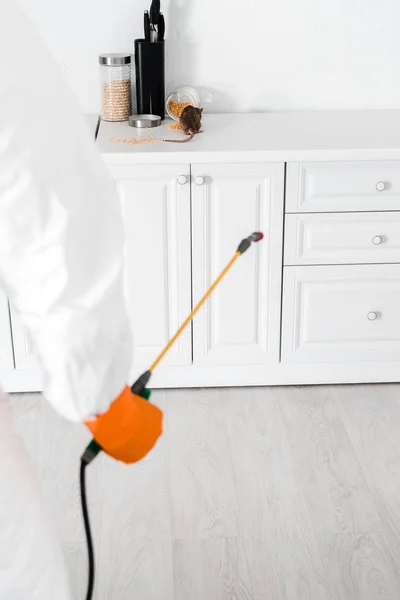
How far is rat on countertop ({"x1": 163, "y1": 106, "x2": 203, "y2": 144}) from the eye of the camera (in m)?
2.37

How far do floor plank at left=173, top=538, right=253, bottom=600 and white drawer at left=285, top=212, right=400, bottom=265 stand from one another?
34.7 inches

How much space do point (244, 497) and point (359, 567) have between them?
345mm

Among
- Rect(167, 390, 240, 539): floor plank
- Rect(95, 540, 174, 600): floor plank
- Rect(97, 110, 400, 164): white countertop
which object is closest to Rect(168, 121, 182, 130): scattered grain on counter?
Rect(97, 110, 400, 164): white countertop

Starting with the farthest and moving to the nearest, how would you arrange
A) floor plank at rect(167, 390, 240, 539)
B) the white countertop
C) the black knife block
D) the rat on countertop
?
1. the black knife block
2. the rat on countertop
3. the white countertop
4. floor plank at rect(167, 390, 240, 539)

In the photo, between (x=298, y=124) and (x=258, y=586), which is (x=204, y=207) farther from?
(x=258, y=586)

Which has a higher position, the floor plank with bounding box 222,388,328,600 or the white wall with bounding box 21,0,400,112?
the white wall with bounding box 21,0,400,112

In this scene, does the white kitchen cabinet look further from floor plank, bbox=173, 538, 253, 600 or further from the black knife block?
floor plank, bbox=173, 538, 253, 600

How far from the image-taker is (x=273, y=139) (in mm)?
2385

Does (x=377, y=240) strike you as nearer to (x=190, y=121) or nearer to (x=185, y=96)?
(x=190, y=121)

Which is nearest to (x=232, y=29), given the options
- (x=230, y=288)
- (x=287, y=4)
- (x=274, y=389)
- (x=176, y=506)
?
(x=287, y=4)

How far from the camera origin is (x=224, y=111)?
2.74 metres

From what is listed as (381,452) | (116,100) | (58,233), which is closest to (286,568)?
(381,452)

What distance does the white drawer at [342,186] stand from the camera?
2303 mm

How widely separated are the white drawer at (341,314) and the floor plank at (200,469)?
0.31m
